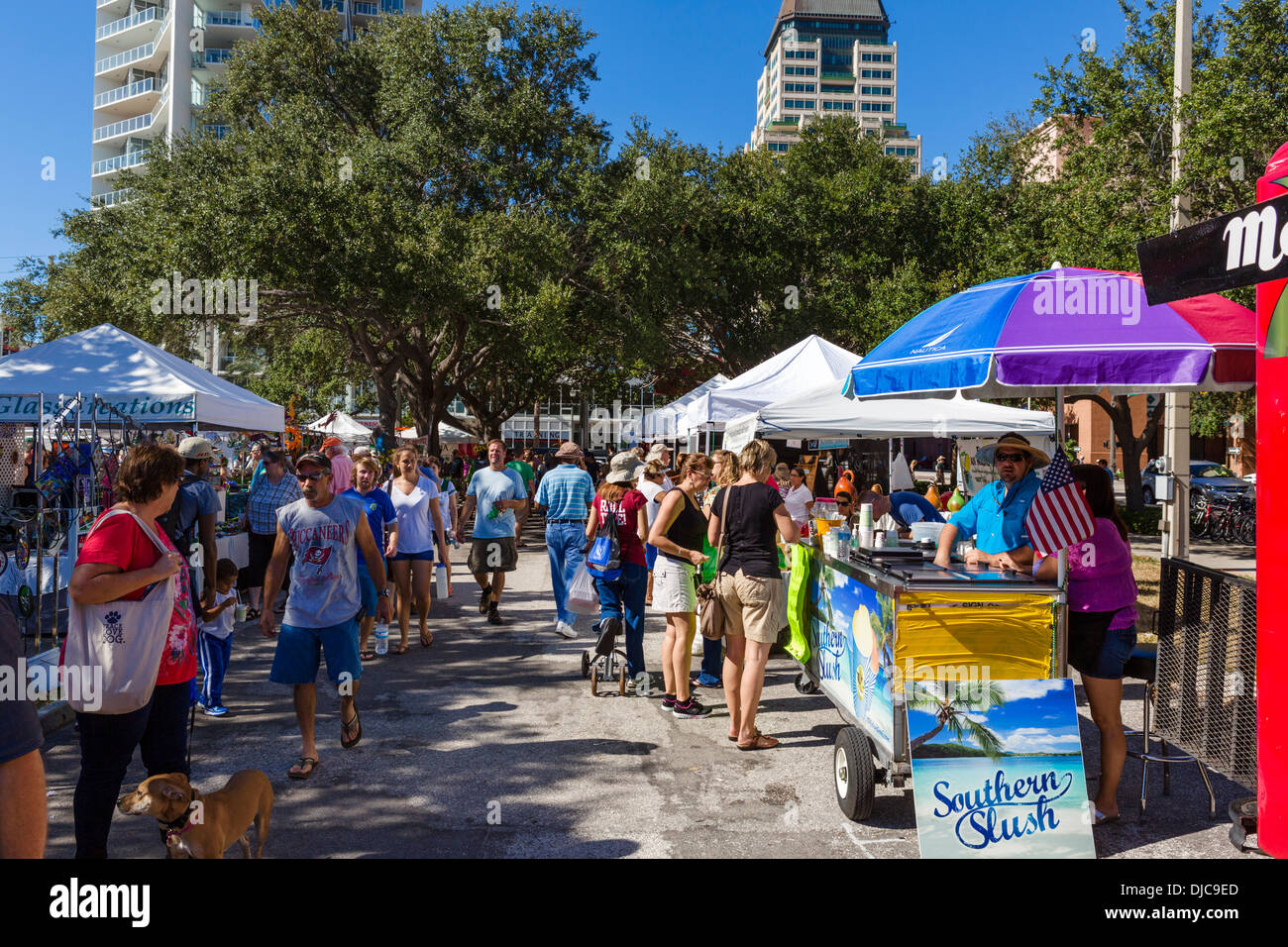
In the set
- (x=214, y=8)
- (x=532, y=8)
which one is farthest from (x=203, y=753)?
(x=214, y=8)

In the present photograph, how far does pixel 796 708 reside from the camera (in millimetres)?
6676

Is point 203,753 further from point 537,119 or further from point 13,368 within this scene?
point 537,119

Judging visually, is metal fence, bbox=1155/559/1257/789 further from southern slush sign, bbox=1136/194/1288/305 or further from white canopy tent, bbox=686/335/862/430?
white canopy tent, bbox=686/335/862/430

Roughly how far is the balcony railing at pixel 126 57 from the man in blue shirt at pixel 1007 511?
7283 cm

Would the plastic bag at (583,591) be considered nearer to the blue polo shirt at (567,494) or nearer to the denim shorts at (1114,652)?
the blue polo shirt at (567,494)

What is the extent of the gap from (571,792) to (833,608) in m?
1.91

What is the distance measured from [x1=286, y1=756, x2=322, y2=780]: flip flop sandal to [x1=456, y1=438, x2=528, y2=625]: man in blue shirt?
13.9 feet

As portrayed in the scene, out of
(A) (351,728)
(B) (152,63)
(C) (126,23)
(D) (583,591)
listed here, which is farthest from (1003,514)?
(C) (126,23)

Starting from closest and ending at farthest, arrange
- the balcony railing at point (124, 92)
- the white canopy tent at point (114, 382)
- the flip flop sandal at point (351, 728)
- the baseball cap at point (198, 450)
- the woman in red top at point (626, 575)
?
the flip flop sandal at point (351, 728) < the woman in red top at point (626, 575) < the baseball cap at point (198, 450) < the white canopy tent at point (114, 382) < the balcony railing at point (124, 92)

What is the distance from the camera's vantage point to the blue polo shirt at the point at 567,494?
8.19 meters

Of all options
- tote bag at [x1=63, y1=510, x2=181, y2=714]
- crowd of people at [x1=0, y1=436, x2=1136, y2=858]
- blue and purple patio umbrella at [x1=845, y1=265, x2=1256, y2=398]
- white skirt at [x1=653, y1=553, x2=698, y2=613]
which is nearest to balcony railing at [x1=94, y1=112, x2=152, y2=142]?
crowd of people at [x1=0, y1=436, x2=1136, y2=858]

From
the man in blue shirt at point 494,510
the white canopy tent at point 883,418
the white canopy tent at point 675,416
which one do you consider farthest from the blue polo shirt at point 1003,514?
the white canopy tent at point 675,416

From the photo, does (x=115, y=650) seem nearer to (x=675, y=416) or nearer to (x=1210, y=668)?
(x=1210, y=668)

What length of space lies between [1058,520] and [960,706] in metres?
1.08
